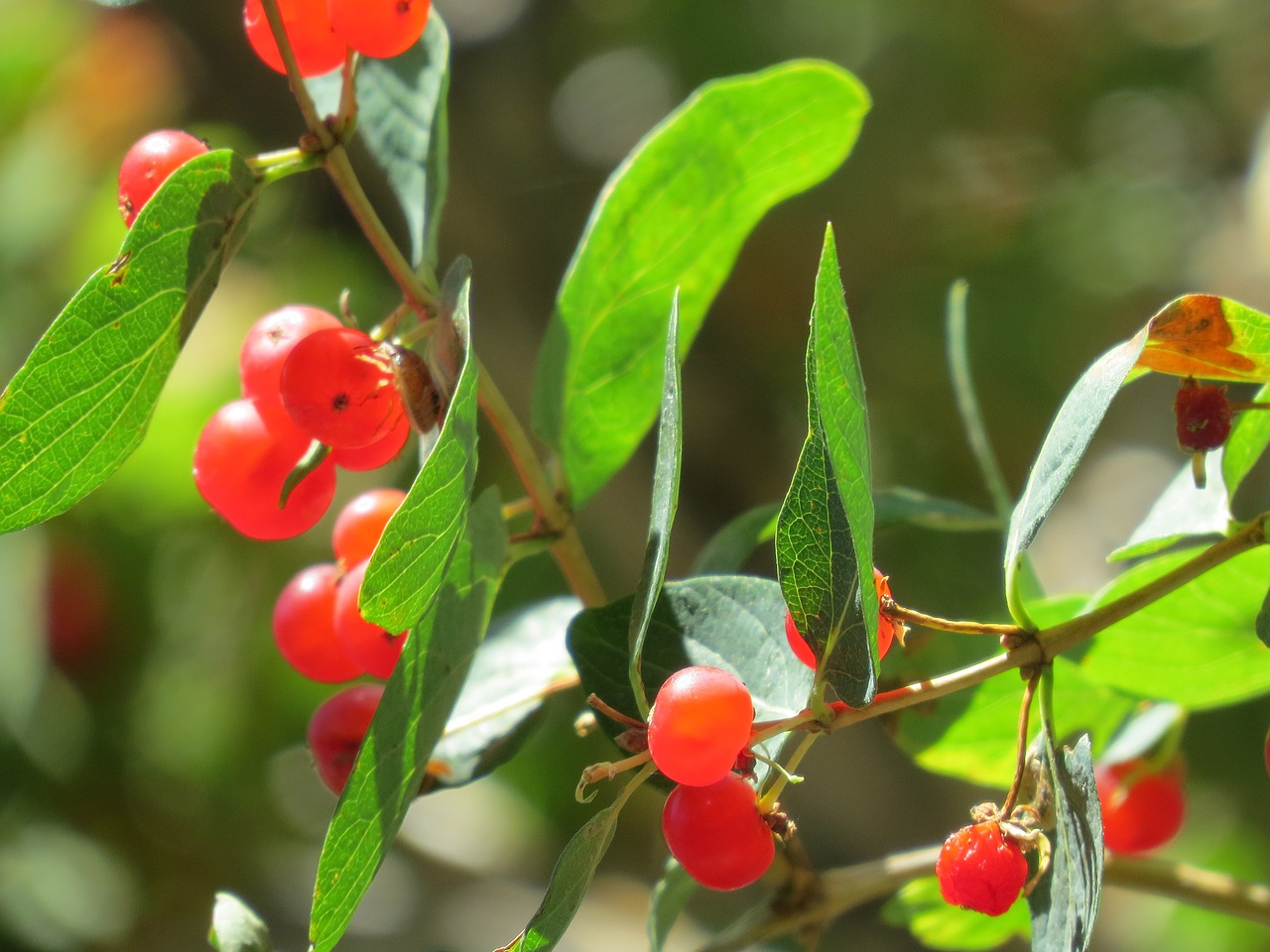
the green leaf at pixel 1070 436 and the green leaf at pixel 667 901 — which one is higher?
the green leaf at pixel 1070 436

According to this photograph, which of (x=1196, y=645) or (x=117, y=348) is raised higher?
(x=117, y=348)

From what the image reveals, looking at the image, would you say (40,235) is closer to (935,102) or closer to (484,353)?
(484,353)

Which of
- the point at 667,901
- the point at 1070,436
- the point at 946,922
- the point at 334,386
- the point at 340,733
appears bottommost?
the point at 946,922

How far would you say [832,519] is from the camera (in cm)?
52

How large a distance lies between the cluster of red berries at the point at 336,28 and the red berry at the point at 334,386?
17cm

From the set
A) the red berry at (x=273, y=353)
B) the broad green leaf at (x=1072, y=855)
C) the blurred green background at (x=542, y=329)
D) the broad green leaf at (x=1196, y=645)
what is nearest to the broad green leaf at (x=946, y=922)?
the broad green leaf at (x=1196, y=645)

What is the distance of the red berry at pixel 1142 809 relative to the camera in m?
0.92

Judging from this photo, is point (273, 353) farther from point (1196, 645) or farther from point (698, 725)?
point (1196, 645)

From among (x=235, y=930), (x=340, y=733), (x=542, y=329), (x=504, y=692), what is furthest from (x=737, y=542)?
(x=542, y=329)

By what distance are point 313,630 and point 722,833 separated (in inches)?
12.7

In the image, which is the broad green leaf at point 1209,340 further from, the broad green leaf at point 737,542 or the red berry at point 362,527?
the red berry at point 362,527

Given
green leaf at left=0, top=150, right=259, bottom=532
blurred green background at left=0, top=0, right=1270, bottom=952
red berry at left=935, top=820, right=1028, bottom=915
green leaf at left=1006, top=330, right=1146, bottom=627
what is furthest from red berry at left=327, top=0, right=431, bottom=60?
blurred green background at left=0, top=0, right=1270, bottom=952

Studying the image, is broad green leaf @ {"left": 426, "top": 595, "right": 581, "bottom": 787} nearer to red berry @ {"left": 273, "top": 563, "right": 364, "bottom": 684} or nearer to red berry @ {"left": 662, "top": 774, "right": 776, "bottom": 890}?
red berry @ {"left": 273, "top": 563, "right": 364, "bottom": 684}

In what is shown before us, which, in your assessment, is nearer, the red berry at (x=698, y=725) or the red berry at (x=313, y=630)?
the red berry at (x=698, y=725)
